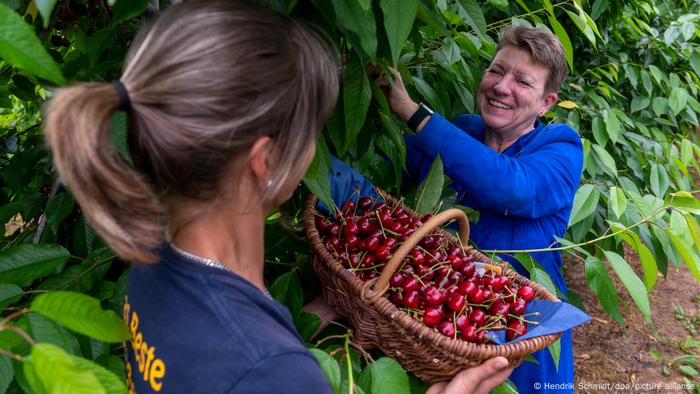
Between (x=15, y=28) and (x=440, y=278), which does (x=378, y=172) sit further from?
(x=15, y=28)

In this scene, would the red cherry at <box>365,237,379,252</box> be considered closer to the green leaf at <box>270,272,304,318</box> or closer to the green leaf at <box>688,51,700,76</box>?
the green leaf at <box>270,272,304,318</box>

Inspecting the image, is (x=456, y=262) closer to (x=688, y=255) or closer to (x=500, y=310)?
(x=500, y=310)

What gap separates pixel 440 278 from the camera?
140 centimetres

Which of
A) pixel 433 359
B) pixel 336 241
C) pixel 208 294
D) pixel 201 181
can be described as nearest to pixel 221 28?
pixel 201 181

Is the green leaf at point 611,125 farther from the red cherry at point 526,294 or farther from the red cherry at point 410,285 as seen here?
the red cherry at point 410,285

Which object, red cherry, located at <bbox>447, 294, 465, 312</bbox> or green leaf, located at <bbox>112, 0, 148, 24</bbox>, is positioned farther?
red cherry, located at <bbox>447, 294, 465, 312</bbox>

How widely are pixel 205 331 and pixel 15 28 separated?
45 centimetres

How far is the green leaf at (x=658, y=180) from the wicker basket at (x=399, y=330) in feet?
5.81

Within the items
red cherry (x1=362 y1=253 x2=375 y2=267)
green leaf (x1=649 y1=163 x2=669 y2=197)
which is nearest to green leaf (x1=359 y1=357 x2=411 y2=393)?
red cherry (x1=362 y1=253 x2=375 y2=267)

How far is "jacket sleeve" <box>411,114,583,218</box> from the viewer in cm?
170

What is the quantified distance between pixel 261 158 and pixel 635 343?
4186mm

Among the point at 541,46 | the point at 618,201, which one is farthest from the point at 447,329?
the point at 541,46

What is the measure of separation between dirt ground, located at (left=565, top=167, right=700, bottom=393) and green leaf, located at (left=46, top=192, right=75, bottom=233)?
11.0ft

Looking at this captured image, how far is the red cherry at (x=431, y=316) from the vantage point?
48.4 inches
